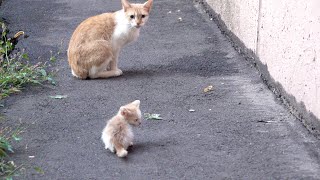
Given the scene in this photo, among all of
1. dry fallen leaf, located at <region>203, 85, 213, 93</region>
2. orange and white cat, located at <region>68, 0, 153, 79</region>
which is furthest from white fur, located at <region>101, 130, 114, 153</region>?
orange and white cat, located at <region>68, 0, 153, 79</region>

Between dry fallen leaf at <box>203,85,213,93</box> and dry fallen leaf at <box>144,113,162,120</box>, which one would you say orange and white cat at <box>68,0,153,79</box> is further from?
dry fallen leaf at <box>144,113,162,120</box>

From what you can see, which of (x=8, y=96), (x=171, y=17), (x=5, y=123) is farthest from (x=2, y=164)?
(x=171, y=17)

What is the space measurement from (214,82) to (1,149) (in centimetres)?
282

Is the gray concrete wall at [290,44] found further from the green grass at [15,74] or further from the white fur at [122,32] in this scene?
the green grass at [15,74]

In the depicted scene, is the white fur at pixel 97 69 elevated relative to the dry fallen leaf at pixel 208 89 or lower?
elevated

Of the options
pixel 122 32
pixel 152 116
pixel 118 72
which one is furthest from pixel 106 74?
pixel 152 116

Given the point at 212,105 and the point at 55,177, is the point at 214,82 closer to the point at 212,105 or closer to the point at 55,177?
the point at 212,105

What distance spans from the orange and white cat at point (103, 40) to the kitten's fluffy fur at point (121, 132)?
192cm

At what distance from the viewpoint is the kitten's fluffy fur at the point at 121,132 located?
16.0 ft

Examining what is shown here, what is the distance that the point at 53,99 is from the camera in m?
6.40

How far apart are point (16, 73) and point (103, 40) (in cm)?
103

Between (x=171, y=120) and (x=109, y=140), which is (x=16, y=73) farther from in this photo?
(x=109, y=140)

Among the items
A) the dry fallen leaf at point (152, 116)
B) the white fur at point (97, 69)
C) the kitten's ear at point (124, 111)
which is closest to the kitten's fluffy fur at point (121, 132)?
the kitten's ear at point (124, 111)

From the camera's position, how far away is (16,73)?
22.3ft
